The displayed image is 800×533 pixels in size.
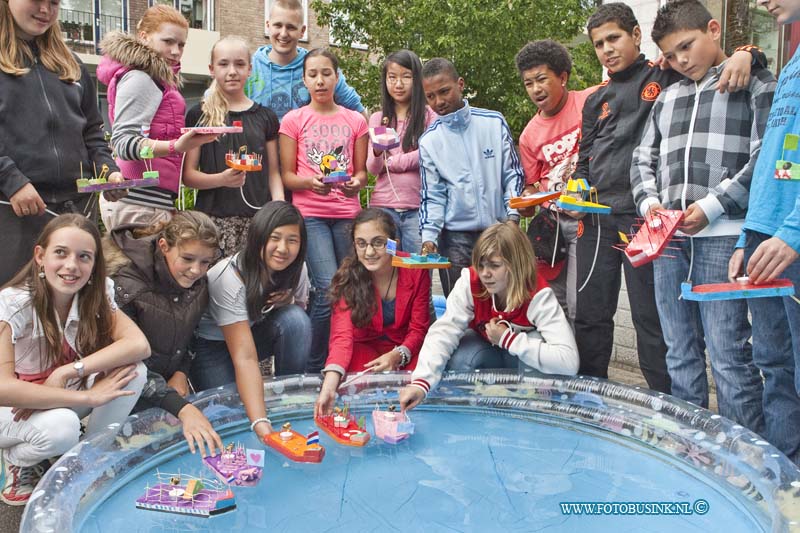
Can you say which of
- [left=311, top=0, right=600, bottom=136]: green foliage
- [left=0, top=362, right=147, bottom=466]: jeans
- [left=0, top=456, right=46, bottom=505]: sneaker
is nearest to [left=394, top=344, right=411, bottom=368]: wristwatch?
[left=0, top=362, right=147, bottom=466]: jeans

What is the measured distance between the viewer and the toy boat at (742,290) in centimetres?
231

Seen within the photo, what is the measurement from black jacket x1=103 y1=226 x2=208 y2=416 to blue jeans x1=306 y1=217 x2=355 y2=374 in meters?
0.80

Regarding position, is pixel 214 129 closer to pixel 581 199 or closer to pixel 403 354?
pixel 403 354

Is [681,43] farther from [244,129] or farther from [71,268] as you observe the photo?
[71,268]

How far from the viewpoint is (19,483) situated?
2744mm

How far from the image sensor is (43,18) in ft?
10.2

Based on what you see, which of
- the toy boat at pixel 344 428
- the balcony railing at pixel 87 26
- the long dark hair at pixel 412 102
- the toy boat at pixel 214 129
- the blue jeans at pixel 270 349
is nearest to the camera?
the toy boat at pixel 344 428

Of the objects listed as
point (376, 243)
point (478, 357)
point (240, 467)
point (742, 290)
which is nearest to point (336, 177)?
point (376, 243)

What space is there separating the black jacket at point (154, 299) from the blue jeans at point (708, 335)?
196 centimetres

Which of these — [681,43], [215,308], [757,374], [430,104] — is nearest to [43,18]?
[215,308]

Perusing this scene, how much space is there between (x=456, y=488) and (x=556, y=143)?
1.90 m

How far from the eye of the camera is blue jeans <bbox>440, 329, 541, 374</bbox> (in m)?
3.65

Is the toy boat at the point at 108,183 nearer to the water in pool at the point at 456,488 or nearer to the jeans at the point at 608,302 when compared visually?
the water in pool at the point at 456,488

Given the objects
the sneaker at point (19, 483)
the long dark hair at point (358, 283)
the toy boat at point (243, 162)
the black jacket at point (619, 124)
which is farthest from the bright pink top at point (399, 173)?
the sneaker at point (19, 483)
